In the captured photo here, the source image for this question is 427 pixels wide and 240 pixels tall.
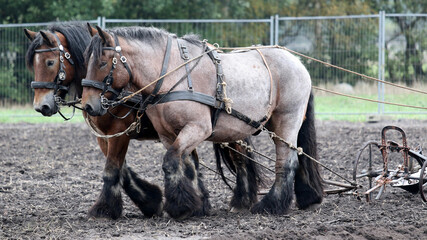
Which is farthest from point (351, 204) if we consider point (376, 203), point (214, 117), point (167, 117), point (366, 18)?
point (366, 18)

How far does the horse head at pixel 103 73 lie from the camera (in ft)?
18.5

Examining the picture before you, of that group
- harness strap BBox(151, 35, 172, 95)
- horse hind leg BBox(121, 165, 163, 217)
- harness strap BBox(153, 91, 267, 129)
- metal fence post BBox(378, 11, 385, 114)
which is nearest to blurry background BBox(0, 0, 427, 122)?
metal fence post BBox(378, 11, 385, 114)

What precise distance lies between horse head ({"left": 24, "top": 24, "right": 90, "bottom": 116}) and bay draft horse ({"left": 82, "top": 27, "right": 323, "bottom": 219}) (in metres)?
0.58

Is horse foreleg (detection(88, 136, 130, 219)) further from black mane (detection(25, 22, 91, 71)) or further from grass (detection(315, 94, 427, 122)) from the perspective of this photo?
grass (detection(315, 94, 427, 122))

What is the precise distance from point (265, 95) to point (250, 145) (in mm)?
961

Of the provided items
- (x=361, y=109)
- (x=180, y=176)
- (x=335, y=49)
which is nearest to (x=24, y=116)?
(x=335, y=49)

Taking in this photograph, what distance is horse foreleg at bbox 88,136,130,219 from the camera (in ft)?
20.6

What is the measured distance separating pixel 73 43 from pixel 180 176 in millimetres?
1742

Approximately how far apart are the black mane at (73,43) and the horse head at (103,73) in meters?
0.71

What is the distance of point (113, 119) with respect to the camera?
6195mm

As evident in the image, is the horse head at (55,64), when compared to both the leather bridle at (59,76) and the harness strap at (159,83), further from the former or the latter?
the harness strap at (159,83)

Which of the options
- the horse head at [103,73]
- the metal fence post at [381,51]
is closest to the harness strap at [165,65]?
the horse head at [103,73]

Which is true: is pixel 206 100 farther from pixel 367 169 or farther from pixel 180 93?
pixel 367 169

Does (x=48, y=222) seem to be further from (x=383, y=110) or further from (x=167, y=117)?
(x=383, y=110)
